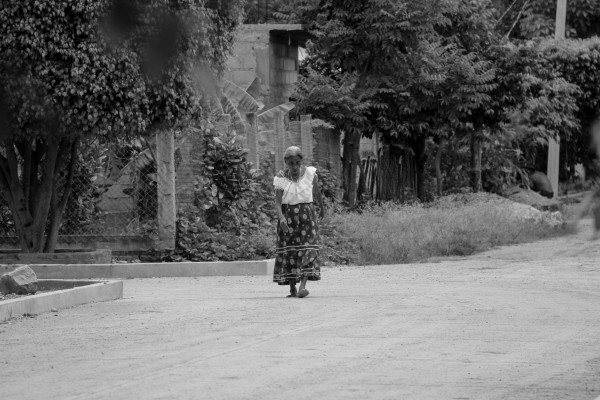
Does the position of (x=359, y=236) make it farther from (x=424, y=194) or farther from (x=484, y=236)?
(x=424, y=194)

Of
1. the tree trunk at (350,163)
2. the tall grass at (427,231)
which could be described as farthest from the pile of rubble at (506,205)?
the tree trunk at (350,163)

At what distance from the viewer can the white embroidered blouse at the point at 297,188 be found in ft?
49.7

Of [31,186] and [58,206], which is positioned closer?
[31,186]

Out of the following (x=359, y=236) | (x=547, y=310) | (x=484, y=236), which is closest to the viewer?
(x=547, y=310)

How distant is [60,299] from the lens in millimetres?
13883

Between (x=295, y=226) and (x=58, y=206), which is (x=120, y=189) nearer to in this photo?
(x=58, y=206)

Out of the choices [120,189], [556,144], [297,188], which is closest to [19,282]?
[297,188]

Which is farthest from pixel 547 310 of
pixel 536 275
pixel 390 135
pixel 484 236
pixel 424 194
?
pixel 424 194

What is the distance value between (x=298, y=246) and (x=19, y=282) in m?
3.33

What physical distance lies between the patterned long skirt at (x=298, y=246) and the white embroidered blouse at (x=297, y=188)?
0.06 metres

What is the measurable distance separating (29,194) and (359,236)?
6.50m

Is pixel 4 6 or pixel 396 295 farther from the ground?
pixel 4 6

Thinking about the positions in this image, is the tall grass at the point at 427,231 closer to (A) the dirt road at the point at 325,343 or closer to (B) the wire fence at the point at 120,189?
(B) the wire fence at the point at 120,189

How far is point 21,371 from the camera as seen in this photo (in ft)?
30.0
